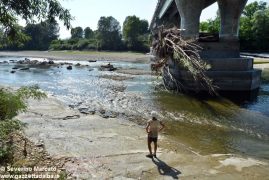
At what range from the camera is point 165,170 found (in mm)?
10211

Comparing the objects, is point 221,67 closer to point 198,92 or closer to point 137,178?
point 198,92

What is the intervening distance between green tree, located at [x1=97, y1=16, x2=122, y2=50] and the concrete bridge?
78.7 m

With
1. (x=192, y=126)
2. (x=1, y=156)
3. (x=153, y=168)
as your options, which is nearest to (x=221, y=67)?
(x=192, y=126)

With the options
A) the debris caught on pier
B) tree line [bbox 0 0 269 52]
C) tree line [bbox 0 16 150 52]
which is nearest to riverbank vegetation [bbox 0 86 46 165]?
the debris caught on pier

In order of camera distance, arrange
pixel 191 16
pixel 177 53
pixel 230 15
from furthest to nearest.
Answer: pixel 230 15 < pixel 191 16 < pixel 177 53

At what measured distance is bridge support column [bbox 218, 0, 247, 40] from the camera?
114 ft

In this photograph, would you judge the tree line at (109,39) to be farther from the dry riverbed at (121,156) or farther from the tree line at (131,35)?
the dry riverbed at (121,156)

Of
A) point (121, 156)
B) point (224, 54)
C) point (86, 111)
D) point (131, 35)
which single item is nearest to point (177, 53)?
point (86, 111)

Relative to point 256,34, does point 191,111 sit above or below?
below

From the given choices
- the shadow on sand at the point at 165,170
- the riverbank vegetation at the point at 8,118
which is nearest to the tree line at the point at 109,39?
the riverbank vegetation at the point at 8,118

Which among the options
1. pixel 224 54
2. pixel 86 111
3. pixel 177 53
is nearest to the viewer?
pixel 86 111

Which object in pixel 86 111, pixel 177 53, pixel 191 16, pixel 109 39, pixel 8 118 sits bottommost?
pixel 86 111

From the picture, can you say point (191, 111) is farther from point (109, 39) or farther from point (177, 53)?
point (109, 39)

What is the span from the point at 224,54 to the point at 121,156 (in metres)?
23.4
